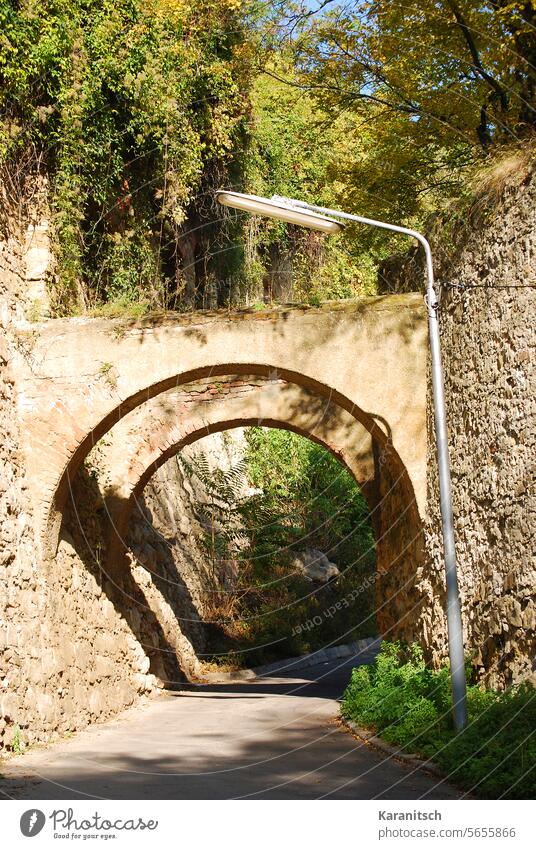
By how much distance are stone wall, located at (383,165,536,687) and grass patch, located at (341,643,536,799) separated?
0.40 meters

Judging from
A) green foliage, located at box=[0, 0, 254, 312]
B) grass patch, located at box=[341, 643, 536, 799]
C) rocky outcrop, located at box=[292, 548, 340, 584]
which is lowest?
rocky outcrop, located at box=[292, 548, 340, 584]

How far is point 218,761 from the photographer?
841 cm

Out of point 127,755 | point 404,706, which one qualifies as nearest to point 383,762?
point 404,706

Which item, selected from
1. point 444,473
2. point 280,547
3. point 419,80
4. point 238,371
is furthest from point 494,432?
point 280,547

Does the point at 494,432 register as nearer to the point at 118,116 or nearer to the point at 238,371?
the point at 238,371

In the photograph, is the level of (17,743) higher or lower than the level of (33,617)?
lower

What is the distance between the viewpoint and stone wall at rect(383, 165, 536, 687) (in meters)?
8.11

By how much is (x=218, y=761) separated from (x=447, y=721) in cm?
202

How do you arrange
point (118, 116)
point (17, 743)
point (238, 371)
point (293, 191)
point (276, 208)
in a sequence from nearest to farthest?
point (276, 208), point (17, 743), point (238, 371), point (118, 116), point (293, 191)

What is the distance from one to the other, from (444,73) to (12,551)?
9.56 m

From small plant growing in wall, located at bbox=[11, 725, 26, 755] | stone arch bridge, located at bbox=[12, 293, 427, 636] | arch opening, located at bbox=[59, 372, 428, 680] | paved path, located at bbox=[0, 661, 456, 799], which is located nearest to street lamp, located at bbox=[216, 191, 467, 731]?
paved path, located at bbox=[0, 661, 456, 799]

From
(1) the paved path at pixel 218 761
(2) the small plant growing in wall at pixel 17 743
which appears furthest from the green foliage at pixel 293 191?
(2) the small plant growing in wall at pixel 17 743

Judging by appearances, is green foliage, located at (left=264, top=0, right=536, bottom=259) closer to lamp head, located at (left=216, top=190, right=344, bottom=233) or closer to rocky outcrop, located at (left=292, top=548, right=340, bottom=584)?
lamp head, located at (left=216, top=190, right=344, bottom=233)

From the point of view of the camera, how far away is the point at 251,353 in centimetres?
1069
